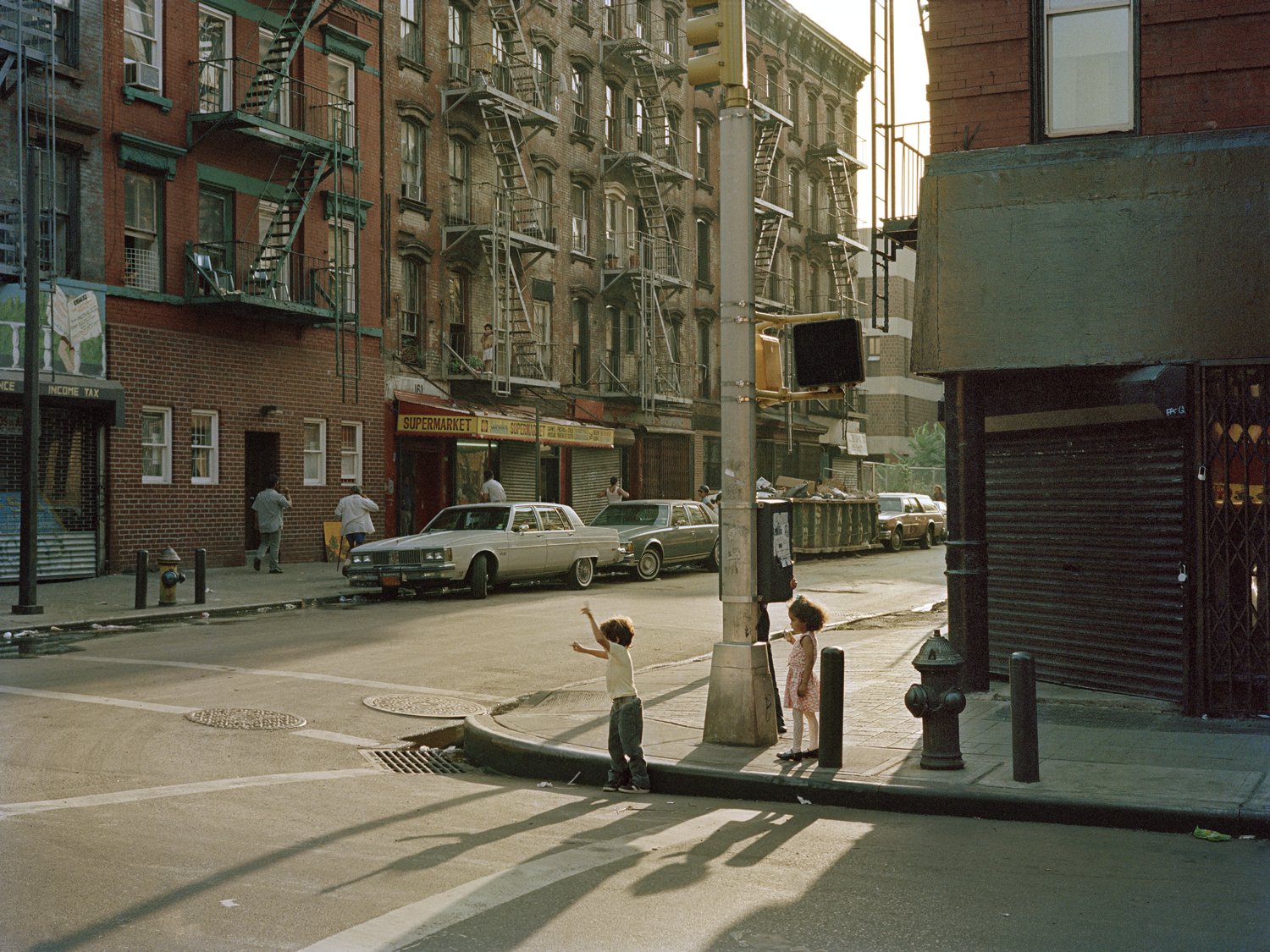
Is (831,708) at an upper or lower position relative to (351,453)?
lower

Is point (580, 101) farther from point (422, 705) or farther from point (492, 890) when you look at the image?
point (492, 890)

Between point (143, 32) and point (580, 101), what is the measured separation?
15488 millimetres

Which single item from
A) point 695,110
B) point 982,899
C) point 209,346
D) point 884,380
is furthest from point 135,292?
point 884,380

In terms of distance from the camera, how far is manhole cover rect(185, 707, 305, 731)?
966 cm

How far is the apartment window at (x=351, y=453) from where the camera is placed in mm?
27562

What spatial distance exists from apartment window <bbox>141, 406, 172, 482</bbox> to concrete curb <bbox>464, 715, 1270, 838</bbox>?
631 inches

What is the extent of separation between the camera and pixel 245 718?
32.4 ft

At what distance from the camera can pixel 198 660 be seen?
1278 cm

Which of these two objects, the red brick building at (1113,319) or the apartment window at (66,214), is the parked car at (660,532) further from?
the red brick building at (1113,319)

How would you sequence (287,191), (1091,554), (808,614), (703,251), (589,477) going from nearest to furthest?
1. (808,614)
2. (1091,554)
3. (287,191)
4. (589,477)
5. (703,251)

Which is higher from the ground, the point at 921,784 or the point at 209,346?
the point at 209,346

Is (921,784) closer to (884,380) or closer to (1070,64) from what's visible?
(1070,64)

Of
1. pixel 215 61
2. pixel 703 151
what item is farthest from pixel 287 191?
pixel 703 151

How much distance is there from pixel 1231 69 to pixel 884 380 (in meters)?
57.9
